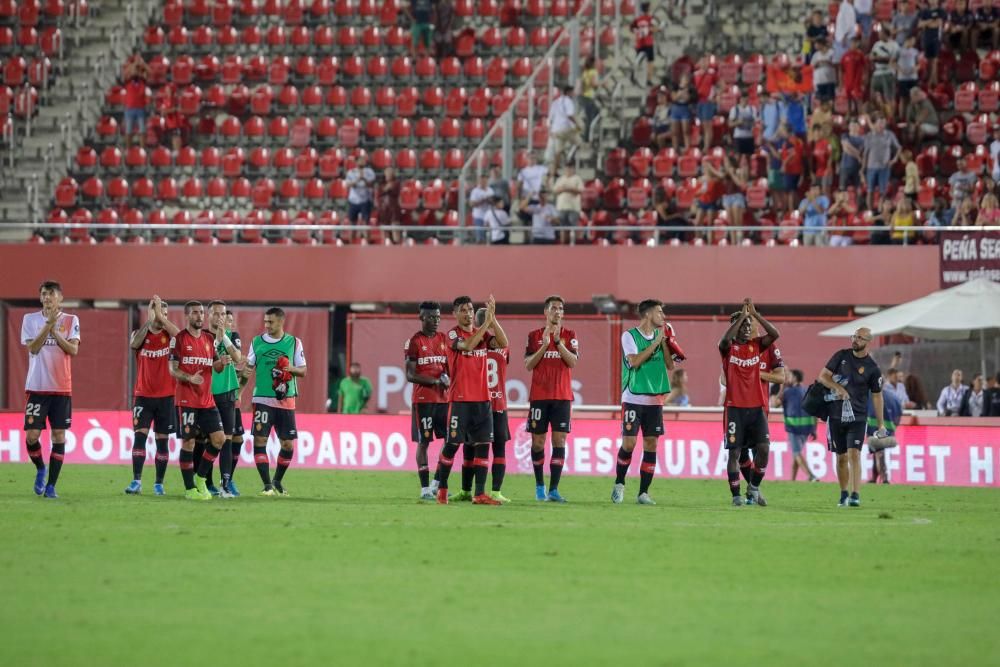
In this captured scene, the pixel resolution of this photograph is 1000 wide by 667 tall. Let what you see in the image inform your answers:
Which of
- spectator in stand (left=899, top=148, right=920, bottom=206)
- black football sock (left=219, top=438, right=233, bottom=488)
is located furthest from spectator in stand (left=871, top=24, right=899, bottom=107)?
black football sock (left=219, top=438, right=233, bottom=488)

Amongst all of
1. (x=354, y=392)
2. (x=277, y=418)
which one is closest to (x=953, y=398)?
(x=354, y=392)

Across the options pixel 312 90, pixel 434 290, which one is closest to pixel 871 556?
pixel 434 290

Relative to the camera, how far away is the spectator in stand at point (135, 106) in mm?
38344

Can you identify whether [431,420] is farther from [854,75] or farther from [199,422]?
[854,75]

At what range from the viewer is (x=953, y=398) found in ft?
95.9

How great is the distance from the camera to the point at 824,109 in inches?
1314

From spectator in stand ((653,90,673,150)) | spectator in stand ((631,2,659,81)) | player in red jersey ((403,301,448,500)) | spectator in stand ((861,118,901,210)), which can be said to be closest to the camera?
player in red jersey ((403,301,448,500))

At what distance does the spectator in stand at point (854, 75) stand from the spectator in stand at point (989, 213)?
4833 millimetres

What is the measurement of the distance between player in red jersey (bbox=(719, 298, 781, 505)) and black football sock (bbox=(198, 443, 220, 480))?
5929 millimetres

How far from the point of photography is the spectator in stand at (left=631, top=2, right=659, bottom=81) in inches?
1431

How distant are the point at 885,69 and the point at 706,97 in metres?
3.82

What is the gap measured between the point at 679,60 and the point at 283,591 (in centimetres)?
2742

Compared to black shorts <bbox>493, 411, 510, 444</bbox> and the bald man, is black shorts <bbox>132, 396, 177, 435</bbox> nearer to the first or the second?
black shorts <bbox>493, 411, 510, 444</bbox>

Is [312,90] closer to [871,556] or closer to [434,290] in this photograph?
[434,290]
